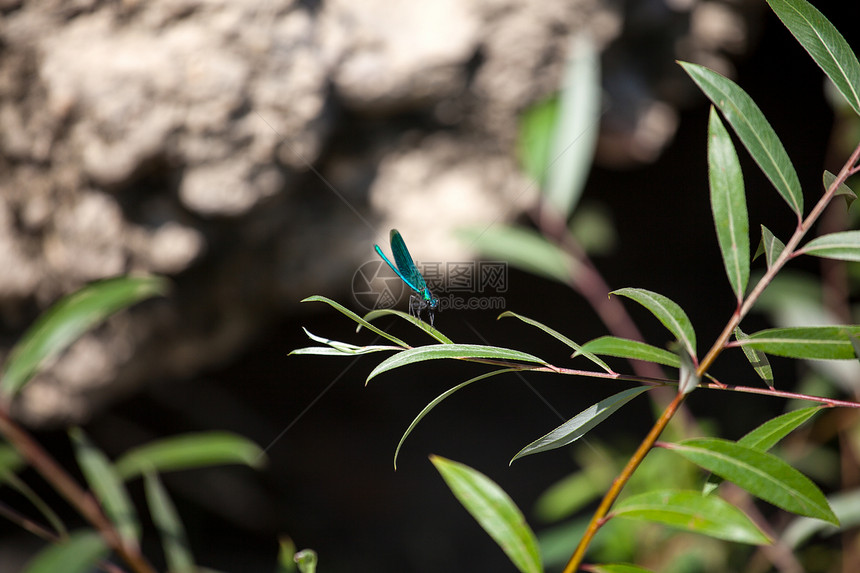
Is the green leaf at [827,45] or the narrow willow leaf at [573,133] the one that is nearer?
the green leaf at [827,45]

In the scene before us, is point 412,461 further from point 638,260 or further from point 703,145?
point 703,145

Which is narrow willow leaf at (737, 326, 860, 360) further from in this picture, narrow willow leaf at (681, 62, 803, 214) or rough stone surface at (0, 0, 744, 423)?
rough stone surface at (0, 0, 744, 423)

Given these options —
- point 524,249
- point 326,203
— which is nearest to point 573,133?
point 524,249

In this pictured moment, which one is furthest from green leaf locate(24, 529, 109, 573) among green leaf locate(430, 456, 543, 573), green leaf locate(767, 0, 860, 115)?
green leaf locate(767, 0, 860, 115)

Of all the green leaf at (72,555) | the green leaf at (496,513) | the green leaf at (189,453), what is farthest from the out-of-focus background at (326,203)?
the green leaf at (496,513)

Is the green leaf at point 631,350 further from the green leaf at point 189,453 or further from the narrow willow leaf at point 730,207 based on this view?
the green leaf at point 189,453

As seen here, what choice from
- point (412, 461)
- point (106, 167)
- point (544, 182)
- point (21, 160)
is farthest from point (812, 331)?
point (412, 461)

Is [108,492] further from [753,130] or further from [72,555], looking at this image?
[753,130]

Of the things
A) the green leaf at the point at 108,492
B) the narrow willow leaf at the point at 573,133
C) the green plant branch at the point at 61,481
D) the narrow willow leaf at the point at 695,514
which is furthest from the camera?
the narrow willow leaf at the point at 573,133
